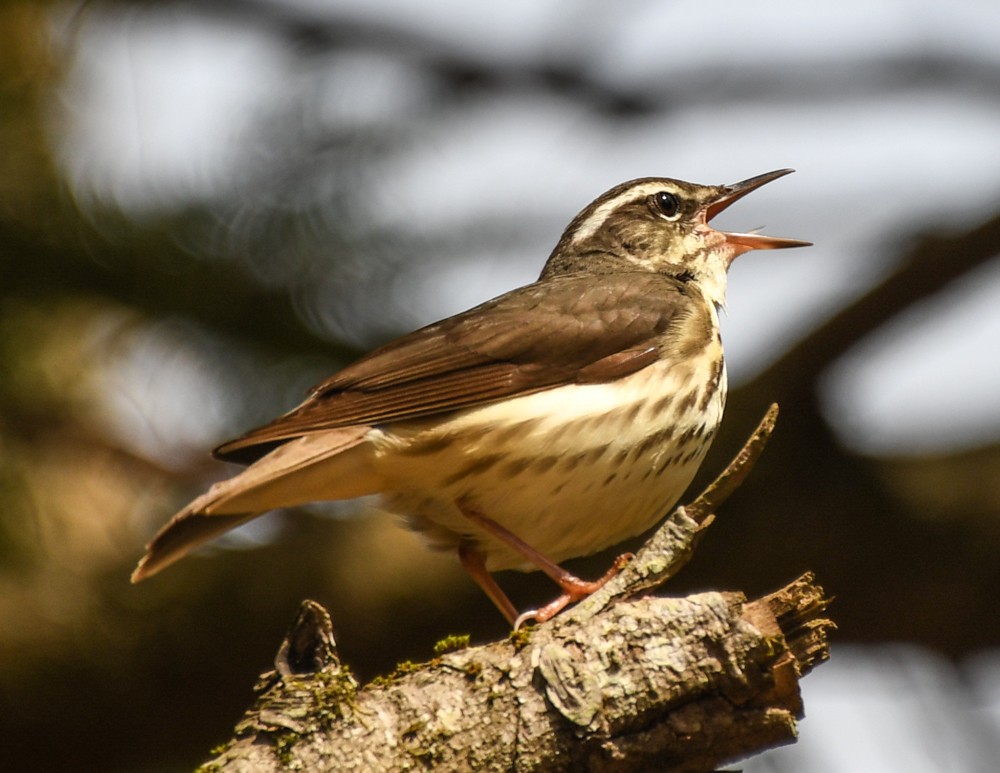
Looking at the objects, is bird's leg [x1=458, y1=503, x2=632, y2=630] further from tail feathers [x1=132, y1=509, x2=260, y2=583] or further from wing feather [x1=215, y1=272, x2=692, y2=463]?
tail feathers [x1=132, y1=509, x2=260, y2=583]

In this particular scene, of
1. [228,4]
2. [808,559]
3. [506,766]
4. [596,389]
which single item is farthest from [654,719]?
[228,4]

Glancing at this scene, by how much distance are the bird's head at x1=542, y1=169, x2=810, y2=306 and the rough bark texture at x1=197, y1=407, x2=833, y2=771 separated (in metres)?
3.01

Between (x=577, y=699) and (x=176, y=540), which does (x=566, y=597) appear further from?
(x=176, y=540)

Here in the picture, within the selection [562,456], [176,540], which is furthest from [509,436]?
[176,540]

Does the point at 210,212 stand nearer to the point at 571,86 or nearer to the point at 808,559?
the point at 571,86

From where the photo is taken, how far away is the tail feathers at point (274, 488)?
4.79m

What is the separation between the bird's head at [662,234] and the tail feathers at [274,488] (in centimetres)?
186

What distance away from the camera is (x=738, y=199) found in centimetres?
663

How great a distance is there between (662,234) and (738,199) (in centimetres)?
42

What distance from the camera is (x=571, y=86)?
6.56 metres

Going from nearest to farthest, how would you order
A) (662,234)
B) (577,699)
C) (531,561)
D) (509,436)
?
(577,699) → (509,436) → (531,561) → (662,234)

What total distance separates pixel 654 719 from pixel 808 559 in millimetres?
3379

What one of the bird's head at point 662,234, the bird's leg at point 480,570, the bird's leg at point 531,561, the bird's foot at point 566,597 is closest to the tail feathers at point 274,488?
the bird's leg at point 531,561

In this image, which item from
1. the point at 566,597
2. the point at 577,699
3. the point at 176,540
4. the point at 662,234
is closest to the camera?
the point at 577,699
